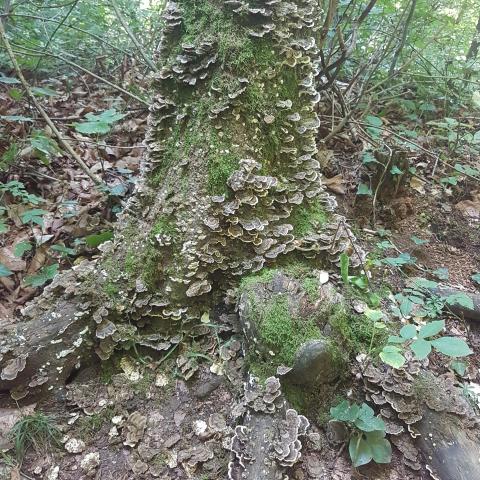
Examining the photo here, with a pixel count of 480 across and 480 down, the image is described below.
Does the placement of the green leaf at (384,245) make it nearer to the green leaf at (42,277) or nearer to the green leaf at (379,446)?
the green leaf at (379,446)

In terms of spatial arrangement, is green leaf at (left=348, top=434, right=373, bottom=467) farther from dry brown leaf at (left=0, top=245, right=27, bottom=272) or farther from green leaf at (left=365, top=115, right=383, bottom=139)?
green leaf at (left=365, top=115, right=383, bottom=139)

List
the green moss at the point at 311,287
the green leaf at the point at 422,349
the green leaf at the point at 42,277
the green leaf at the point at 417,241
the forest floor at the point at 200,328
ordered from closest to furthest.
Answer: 1. the green leaf at the point at 422,349
2. the forest floor at the point at 200,328
3. the green moss at the point at 311,287
4. the green leaf at the point at 42,277
5. the green leaf at the point at 417,241

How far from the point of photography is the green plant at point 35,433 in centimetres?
243

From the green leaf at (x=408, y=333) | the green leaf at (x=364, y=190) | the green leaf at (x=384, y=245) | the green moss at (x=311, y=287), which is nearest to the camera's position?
the green leaf at (x=408, y=333)

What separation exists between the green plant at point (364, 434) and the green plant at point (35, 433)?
157cm

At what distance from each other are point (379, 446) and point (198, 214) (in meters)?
1.62

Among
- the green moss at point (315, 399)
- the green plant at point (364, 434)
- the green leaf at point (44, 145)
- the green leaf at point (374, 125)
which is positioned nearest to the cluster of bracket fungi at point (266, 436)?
the green moss at point (315, 399)

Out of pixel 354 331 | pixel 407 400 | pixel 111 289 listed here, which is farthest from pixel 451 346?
pixel 111 289

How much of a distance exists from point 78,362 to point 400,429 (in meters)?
1.92

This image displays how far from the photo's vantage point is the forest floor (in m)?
2.35

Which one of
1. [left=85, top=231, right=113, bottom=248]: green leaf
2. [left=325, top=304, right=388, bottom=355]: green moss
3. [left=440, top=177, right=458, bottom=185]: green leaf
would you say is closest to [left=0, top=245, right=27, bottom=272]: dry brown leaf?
[left=85, top=231, right=113, bottom=248]: green leaf

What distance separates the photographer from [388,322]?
2629 millimetres

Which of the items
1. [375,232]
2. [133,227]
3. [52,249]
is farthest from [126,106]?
[375,232]

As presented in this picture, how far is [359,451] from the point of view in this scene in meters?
2.20
